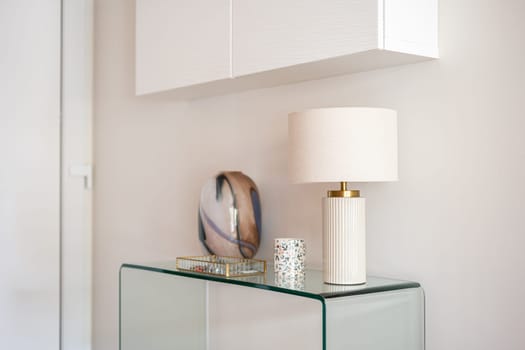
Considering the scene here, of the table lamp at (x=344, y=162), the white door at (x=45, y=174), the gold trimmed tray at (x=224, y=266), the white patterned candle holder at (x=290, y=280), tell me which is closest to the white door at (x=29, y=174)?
the white door at (x=45, y=174)

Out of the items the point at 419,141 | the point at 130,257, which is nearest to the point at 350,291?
the point at 419,141

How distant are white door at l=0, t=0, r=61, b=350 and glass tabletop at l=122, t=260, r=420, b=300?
3.99ft

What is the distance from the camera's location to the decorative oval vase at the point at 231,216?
1.95 meters

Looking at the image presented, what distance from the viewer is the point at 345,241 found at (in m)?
1.60

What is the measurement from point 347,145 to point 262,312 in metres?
0.74

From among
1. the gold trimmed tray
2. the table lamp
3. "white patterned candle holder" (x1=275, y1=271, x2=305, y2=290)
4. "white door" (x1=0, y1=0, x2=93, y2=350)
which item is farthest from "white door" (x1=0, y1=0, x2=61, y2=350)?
the table lamp

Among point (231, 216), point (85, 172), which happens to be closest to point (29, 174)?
point (85, 172)

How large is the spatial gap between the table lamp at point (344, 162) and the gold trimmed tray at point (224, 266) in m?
0.29

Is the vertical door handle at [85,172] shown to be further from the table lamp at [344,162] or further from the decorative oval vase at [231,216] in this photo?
the table lamp at [344,162]

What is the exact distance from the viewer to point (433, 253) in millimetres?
1658

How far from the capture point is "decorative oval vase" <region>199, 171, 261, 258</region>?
6.40 ft

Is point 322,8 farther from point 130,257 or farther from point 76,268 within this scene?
point 76,268

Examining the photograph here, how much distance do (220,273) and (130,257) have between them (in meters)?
1.03

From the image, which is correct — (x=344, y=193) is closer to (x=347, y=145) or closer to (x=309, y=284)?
(x=347, y=145)
